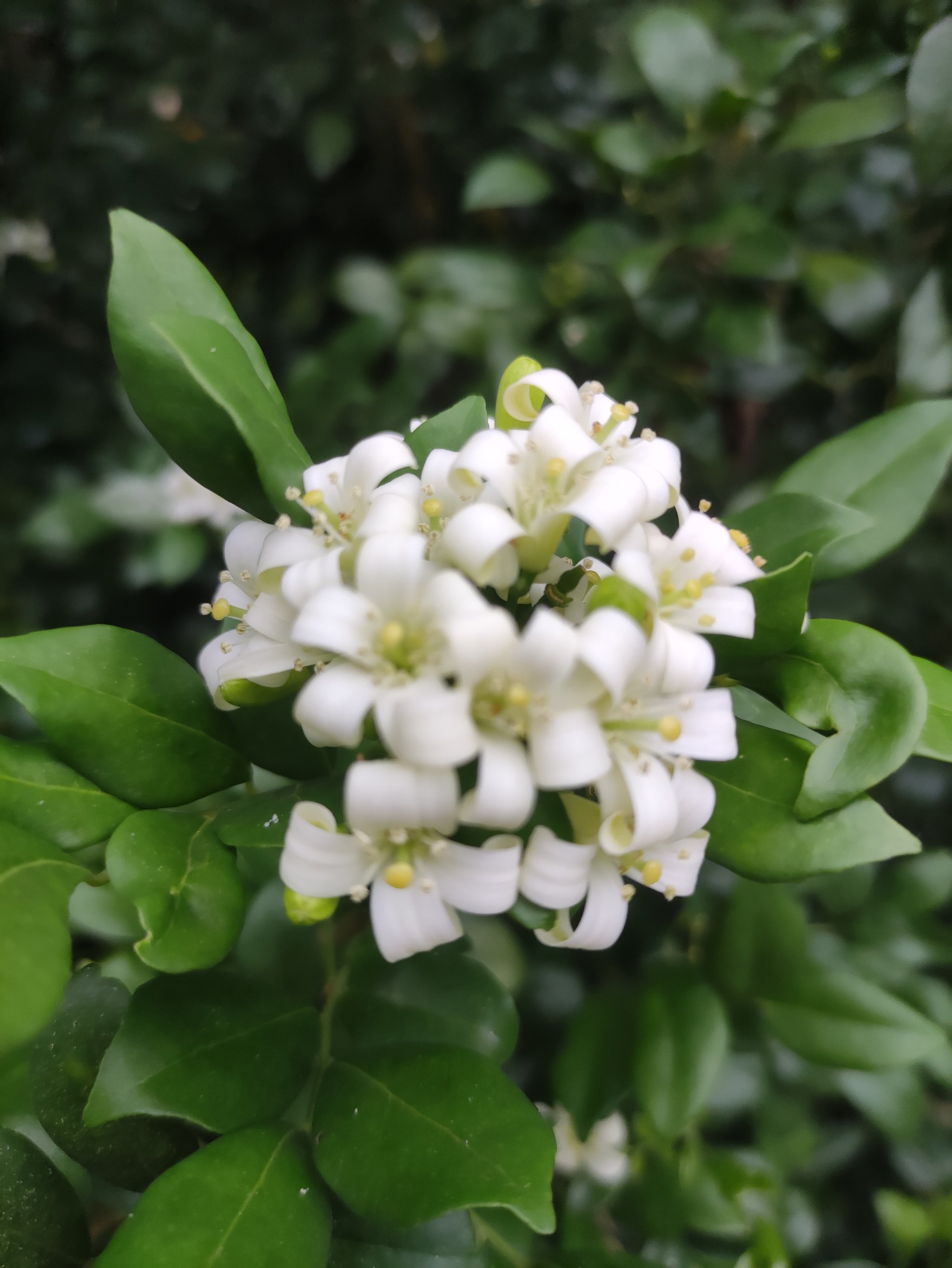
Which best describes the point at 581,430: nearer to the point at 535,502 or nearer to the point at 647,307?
the point at 535,502

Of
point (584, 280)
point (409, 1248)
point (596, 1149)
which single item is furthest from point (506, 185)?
point (596, 1149)

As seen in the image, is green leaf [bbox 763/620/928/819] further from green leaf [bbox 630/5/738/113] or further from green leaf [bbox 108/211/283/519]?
green leaf [bbox 630/5/738/113]

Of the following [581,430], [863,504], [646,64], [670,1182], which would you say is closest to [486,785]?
[581,430]

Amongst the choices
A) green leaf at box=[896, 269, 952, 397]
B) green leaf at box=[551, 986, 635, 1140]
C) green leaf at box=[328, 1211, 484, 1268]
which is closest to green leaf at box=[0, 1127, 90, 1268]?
green leaf at box=[328, 1211, 484, 1268]

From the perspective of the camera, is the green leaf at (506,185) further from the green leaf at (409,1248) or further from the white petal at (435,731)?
the green leaf at (409,1248)

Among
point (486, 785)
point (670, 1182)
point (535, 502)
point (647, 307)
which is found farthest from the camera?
point (647, 307)
